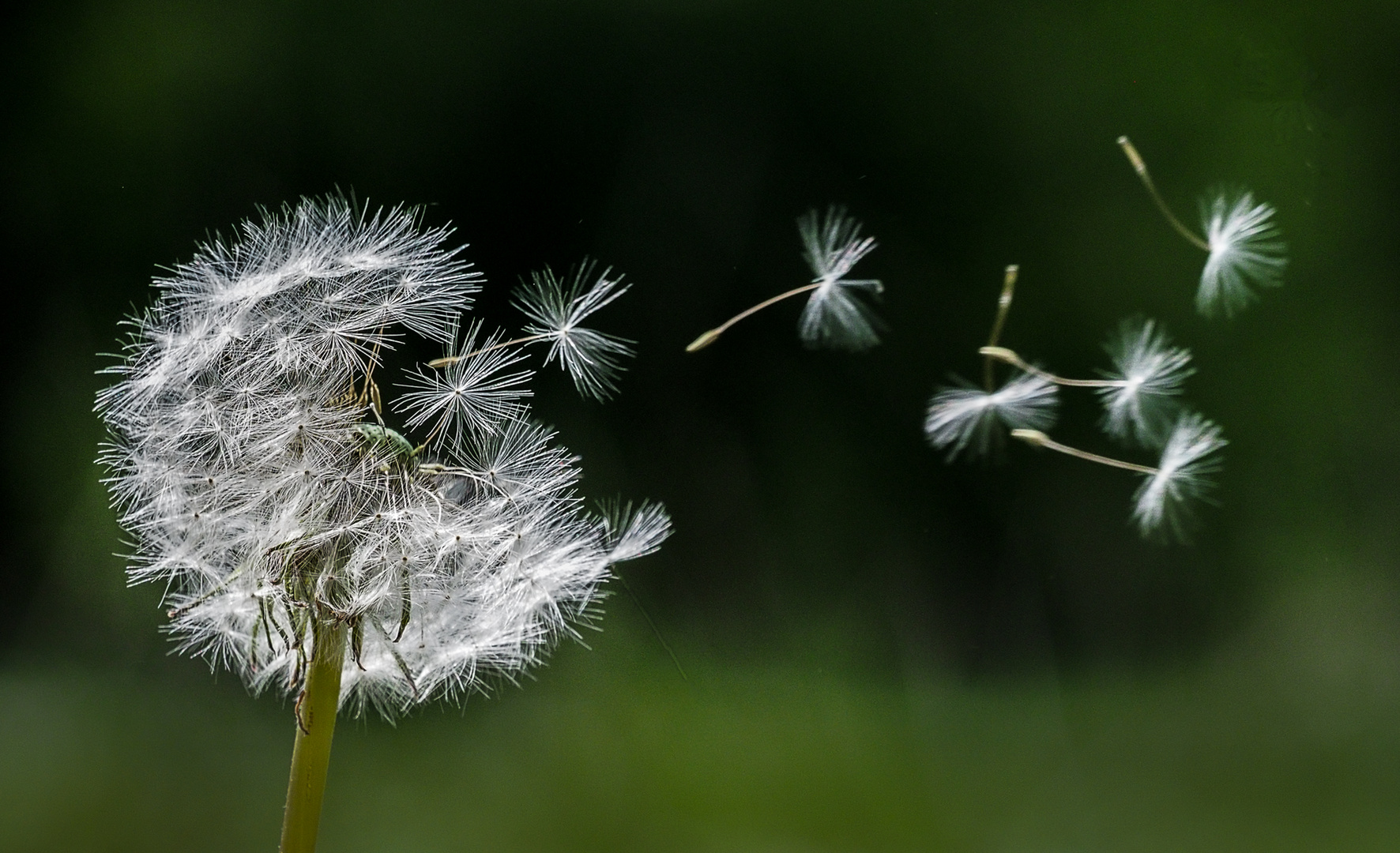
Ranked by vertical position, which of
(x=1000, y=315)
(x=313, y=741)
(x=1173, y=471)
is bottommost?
(x=313, y=741)

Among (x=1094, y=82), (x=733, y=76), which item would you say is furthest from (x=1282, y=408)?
(x=733, y=76)

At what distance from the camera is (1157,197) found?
716mm

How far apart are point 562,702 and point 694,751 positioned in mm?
105

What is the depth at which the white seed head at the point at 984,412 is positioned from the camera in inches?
27.6

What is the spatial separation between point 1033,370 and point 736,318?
234mm

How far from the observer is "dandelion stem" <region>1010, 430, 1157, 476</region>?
2.32 feet

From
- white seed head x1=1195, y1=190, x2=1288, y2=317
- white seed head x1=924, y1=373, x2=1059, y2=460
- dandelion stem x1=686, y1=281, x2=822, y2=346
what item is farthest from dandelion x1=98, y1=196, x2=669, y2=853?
white seed head x1=1195, y1=190, x2=1288, y2=317

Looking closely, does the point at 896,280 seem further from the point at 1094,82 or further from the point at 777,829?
the point at 777,829

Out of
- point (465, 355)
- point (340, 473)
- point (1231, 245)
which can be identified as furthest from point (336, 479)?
point (1231, 245)

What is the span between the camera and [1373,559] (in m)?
0.72

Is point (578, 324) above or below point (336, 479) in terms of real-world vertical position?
above

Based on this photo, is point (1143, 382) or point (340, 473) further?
point (1143, 382)

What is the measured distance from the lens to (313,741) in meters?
0.52

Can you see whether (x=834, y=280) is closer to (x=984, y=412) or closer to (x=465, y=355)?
(x=984, y=412)
